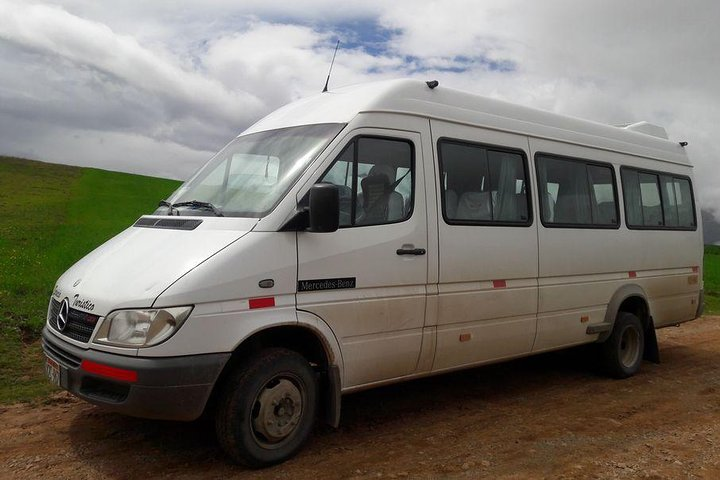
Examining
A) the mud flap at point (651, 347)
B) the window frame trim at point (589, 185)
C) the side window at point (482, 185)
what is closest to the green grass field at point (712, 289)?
the mud flap at point (651, 347)

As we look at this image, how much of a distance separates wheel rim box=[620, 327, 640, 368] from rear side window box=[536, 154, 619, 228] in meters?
1.39

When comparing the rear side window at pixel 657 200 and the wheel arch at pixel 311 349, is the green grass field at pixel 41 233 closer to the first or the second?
the wheel arch at pixel 311 349

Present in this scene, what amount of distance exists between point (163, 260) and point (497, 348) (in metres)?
3.26

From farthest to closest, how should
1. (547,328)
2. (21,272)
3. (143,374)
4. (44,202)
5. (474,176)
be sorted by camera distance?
(44,202) → (21,272) → (547,328) → (474,176) → (143,374)

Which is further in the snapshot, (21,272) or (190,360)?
(21,272)

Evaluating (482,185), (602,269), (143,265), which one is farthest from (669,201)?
(143,265)

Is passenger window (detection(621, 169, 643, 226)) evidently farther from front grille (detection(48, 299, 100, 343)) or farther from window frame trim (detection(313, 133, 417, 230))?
front grille (detection(48, 299, 100, 343))

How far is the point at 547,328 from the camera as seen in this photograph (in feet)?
21.8

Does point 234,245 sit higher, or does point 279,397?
point 234,245

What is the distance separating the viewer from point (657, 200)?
27.4 feet

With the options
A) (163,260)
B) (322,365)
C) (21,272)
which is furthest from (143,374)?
(21,272)

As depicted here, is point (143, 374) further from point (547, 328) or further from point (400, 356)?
point (547, 328)

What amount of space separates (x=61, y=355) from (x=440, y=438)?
2.94 metres

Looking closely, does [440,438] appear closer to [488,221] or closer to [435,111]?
[488,221]
